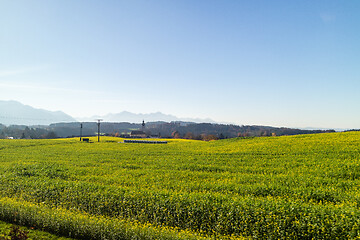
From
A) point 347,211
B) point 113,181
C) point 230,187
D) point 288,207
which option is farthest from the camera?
point 113,181

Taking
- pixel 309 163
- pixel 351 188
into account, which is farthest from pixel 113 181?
pixel 309 163

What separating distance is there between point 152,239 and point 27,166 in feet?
79.6

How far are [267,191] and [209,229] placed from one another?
20.9 ft

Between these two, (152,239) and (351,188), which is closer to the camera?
(152,239)

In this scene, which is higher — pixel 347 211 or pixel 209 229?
pixel 347 211

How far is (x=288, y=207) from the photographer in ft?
37.6

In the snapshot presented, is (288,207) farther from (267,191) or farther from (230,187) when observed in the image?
(230,187)

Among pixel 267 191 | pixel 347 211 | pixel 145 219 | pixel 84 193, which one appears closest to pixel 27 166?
pixel 84 193

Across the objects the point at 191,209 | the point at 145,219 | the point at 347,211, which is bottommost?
the point at 145,219

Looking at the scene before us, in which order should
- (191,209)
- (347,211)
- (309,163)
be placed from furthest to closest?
(309,163) < (191,209) < (347,211)

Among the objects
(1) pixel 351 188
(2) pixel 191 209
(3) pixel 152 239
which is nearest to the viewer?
(3) pixel 152 239

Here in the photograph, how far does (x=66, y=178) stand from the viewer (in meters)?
21.8

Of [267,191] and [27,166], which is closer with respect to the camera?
[267,191]

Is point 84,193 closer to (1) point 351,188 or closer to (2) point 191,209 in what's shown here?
(2) point 191,209
